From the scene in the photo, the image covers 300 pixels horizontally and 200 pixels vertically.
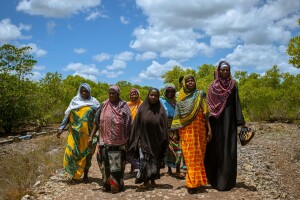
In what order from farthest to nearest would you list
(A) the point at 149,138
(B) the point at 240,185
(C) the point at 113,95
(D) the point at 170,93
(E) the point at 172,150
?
(D) the point at 170,93, (E) the point at 172,150, (B) the point at 240,185, (C) the point at 113,95, (A) the point at 149,138

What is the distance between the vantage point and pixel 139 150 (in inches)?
232

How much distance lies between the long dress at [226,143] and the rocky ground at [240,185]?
213mm

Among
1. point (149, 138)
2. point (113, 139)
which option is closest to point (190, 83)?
point (149, 138)

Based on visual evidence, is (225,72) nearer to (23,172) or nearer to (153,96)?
(153,96)

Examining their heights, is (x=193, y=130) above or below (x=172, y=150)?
above

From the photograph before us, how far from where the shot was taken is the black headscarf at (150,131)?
583 centimetres

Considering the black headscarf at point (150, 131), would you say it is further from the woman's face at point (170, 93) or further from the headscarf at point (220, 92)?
the woman's face at point (170, 93)

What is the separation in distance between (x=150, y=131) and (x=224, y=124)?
1.28 m

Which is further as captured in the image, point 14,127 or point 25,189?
point 14,127

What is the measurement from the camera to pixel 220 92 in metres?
5.75

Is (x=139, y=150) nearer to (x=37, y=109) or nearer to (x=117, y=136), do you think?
(x=117, y=136)

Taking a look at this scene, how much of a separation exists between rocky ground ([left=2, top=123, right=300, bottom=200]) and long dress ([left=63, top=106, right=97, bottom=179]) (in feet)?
1.14

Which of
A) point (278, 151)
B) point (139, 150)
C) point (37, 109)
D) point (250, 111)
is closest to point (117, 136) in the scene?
point (139, 150)

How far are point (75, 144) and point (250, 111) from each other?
56.2ft
